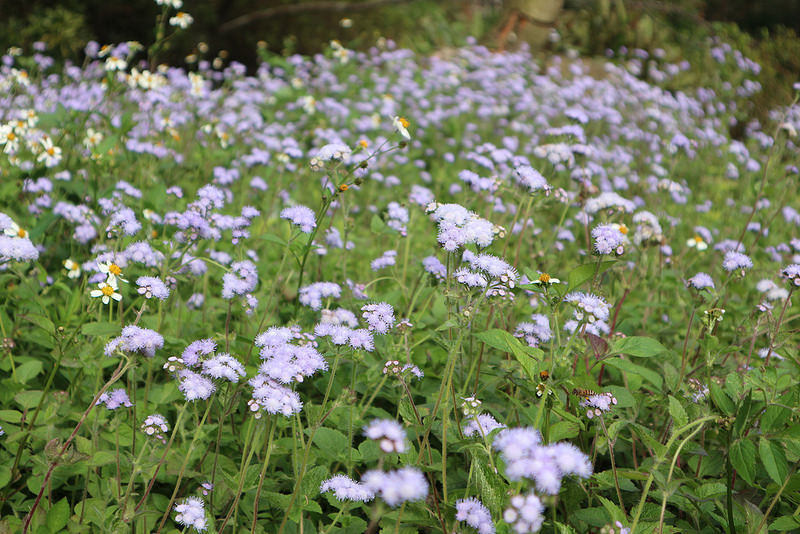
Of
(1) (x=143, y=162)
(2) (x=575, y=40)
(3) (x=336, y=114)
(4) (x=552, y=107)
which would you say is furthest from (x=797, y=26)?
(1) (x=143, y=162)

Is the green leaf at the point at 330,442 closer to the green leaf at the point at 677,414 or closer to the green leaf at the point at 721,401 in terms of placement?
the green leaf at the point at 677,414

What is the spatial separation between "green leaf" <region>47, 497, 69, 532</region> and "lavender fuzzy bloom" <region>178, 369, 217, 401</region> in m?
0.55

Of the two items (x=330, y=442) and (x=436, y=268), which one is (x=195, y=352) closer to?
(x=330, y=442)

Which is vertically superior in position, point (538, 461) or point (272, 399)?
point (538, 461)

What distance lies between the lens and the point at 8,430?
198cm

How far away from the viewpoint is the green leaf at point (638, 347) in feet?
5.56

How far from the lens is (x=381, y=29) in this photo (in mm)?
11742

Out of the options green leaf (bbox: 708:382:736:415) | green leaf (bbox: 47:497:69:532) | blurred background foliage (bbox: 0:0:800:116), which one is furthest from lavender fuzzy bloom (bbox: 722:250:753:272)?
blurred background foliage (bbox: 0:0:800:116)

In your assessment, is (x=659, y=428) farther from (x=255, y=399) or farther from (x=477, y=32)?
(x=477, y=32)

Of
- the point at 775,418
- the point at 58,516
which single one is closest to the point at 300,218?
the point at 58,516

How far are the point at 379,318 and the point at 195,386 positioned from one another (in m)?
0.53

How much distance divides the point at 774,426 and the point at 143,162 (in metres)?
3.45

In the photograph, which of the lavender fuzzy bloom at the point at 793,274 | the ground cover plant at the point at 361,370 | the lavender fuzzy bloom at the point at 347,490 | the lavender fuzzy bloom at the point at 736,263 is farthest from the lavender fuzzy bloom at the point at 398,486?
the lavender fuzzy bloom at the point at 736,263

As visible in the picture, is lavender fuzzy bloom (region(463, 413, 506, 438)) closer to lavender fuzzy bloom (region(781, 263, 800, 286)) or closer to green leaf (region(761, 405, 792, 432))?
green leaf (region(761, 405, 792, 432))
